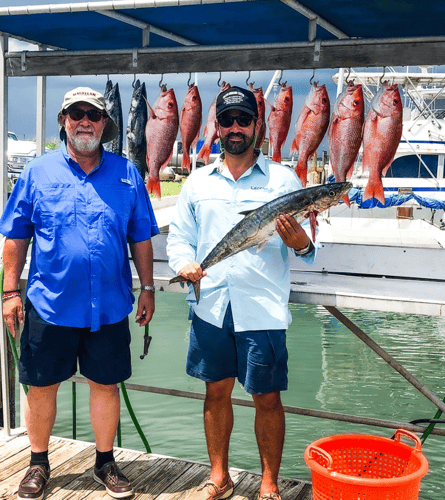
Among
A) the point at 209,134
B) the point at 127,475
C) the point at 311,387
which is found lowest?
the point at 311,387

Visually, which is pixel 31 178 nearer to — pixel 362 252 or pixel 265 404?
pixel 265 404

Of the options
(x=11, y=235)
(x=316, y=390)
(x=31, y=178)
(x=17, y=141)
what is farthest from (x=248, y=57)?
(x=17, y=141)

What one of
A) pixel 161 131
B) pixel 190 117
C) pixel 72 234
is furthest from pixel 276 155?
pixel 72 234

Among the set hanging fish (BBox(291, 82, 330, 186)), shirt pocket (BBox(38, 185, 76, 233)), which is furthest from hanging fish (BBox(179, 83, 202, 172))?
shirt pocket (BBox(38, 185, 76, 233))

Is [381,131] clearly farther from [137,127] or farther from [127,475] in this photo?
[127,475]

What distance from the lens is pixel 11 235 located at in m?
3.03

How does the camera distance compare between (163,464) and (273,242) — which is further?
(163,464)

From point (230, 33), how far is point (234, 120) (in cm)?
104

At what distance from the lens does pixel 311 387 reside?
8891mm

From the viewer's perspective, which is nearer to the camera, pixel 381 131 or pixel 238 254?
pixel 238 254

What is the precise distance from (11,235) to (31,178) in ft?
0.97

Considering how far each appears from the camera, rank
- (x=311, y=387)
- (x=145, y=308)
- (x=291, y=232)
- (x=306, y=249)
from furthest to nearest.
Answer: (x=311, y=387) < (x=145, y=308) < (x=306, y=249) < (x=291, y=232)

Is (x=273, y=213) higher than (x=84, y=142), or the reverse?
(x=84, y=142)

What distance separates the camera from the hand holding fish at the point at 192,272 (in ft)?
9.47
